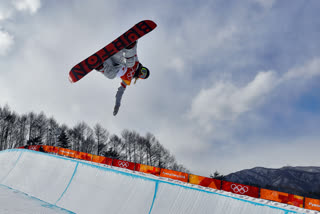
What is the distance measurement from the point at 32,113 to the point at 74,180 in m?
52.9

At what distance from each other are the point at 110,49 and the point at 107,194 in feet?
15.6

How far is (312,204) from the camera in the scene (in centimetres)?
1134

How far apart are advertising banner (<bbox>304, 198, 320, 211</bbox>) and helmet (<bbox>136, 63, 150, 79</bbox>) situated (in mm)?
11196

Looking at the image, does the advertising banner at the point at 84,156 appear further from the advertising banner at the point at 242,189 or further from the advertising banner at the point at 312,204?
the advertising banner at the point at 312,204

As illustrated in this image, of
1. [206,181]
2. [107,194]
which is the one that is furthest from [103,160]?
[107,194]

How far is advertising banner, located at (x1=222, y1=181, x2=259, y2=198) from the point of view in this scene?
478 inches

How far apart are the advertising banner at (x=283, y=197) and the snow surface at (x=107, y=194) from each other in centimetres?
371

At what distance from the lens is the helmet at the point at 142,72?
841 cm

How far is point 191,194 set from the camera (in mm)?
5789

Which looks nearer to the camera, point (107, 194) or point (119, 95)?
point (107, 194)

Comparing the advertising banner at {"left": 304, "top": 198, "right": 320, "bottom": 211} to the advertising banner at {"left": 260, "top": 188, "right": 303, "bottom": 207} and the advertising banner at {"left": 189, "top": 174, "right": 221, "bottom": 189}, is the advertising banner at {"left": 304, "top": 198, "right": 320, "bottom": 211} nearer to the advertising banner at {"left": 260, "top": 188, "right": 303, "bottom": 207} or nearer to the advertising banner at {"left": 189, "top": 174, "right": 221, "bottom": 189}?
the advertising banner at {"left": 260, "top": 188, "right": 303, "bottom": 207}

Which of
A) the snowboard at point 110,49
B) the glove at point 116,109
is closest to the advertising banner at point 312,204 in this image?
the glove at point 116,109

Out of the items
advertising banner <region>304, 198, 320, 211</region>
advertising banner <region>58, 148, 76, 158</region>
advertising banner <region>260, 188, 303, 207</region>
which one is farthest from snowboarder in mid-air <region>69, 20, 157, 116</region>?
advertising banner <region>58, 148, 76, 158</region>

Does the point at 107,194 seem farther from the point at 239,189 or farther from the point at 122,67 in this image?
the point at 239,189
